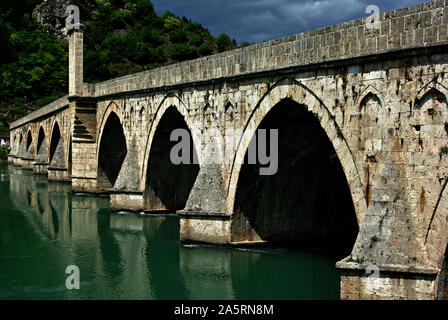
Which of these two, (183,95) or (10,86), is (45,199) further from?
(10,86)

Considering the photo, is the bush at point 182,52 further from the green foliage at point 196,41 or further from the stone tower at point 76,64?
the stone tower at point 76,64

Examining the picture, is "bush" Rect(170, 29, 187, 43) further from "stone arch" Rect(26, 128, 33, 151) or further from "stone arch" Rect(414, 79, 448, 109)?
"stone arch" Rect(414, 79, 448, 109)

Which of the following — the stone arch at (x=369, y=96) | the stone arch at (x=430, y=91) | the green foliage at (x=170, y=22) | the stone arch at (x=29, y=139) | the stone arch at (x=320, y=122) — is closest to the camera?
the stone arch at (x=430, y=91)

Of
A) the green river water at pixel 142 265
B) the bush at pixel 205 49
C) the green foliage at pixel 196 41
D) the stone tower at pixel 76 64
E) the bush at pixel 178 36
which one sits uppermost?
the bush at pixel 178 36

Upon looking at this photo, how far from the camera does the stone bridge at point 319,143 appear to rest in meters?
7.53

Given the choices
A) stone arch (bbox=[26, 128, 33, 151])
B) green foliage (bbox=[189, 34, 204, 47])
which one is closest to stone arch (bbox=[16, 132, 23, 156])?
stone arch (bbox=[26, 128, 33, 151])

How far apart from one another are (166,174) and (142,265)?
6.35 meters

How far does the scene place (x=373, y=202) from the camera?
795 cm

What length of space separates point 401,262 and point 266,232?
5636mm

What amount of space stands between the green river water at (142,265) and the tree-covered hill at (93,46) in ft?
137

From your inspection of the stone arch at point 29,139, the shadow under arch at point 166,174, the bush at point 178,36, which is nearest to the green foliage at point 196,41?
the bush at point 178,36

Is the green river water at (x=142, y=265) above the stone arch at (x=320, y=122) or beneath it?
beneath

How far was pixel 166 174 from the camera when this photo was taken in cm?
1823
